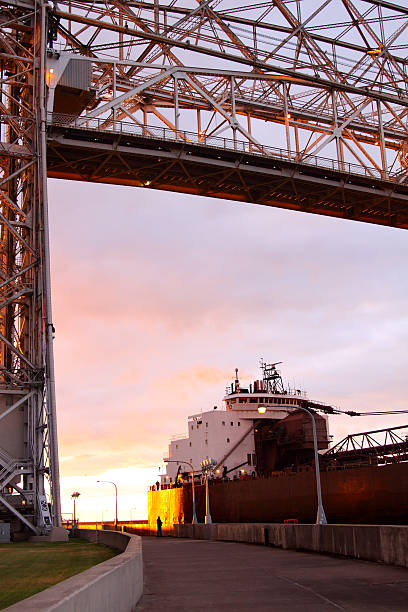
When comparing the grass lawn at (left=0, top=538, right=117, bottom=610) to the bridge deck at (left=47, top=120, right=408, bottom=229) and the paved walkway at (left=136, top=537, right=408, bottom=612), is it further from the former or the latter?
the bridge deck at (left=47, top=120, right=408, bottom=229)

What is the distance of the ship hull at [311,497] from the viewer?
95.1ft

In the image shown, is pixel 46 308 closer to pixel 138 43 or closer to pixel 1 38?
pixel 1 38

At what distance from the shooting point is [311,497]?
34438 mm

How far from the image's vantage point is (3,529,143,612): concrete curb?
15.8 feet

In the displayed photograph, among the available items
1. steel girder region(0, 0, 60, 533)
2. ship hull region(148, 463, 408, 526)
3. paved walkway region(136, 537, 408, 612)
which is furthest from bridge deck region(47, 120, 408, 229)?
paved walkway region(136, 537, 408, 612)

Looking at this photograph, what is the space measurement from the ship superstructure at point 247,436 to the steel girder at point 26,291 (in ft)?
75.0

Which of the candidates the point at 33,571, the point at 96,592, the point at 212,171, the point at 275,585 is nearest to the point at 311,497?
the point at 212,171

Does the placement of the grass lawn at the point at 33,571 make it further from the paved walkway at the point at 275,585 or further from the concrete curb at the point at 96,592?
the paved walkway at the point at 275,585

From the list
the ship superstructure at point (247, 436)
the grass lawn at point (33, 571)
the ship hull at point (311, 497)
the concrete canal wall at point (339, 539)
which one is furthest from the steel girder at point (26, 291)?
the ship superstructure at point (247, 436)

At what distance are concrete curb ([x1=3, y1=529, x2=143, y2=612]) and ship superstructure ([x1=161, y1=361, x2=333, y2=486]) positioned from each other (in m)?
35.9

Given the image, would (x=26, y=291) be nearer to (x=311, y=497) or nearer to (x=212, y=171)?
(x=212, y=171)

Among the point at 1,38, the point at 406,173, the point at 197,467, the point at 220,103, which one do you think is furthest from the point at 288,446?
the point at 1,38

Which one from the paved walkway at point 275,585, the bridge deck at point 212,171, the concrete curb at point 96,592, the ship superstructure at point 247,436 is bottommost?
the paved walkway at point 275,585

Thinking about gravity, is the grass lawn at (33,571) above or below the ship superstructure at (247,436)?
below
